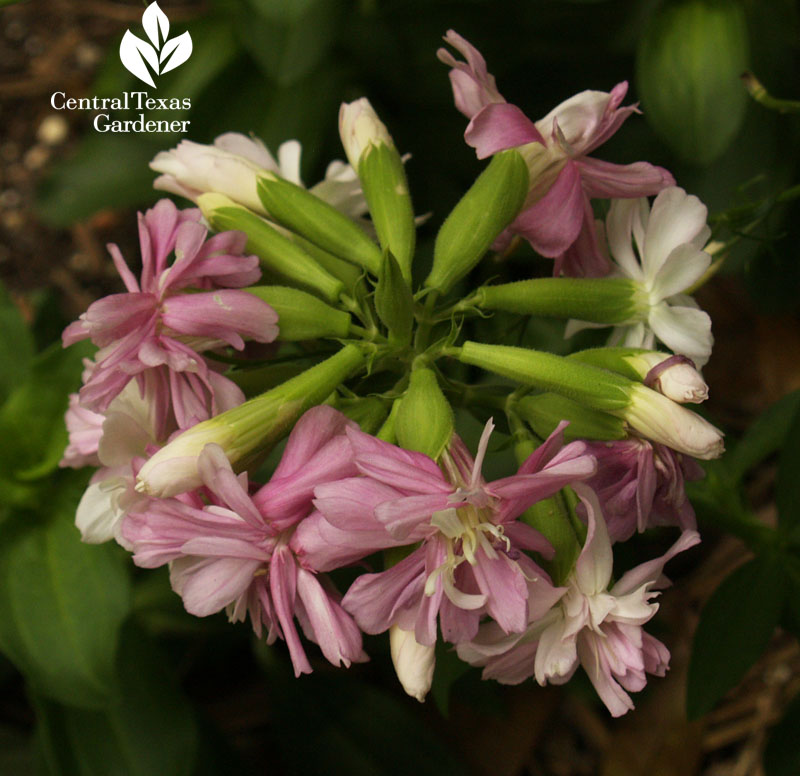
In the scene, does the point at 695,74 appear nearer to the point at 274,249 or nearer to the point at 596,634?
the point at 274,249

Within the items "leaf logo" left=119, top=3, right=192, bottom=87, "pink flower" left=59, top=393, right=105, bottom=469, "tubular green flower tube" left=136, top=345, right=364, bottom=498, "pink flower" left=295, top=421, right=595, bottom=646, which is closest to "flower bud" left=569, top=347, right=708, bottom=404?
"pink flower" left=295, top=421, right=595, bottom=646

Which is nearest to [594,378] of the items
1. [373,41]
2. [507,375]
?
[507,375]

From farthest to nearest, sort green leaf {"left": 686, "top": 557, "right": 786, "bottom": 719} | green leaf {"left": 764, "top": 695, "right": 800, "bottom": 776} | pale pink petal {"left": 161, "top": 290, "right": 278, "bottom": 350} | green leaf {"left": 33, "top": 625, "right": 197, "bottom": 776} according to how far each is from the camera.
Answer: green leaf {"left": 33, "top": 625, "right": 197, "bottom": 776} < green leaf {"left": 764, "top": 695, "right": 800, "bottom": 776} < green leaf {"left": 686, "top": 557, "right": 786, "bottom": 719} < pale pink petal {"left": 161, "top": 290, "right": 278, "bottom": 350}

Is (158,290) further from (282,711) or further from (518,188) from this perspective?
(282,711)

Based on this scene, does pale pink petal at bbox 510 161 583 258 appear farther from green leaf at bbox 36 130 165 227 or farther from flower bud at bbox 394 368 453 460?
green leaf at bbox 36 130 165 227

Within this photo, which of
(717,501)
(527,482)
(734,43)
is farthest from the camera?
(734,43)

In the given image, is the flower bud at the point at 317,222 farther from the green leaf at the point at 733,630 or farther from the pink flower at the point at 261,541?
the green leaf at the point at 733,630

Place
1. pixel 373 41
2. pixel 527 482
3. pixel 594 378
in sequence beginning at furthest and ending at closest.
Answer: pixel 373 41
pixel 594 378
pixel 527 482
